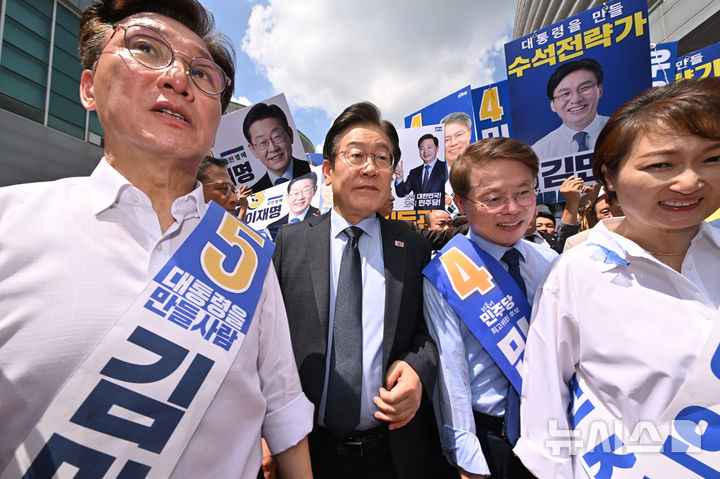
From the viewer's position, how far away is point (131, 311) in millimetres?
870

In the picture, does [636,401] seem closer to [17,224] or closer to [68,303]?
[68,303]

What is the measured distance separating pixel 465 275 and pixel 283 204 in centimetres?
337

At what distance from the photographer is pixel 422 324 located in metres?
1.75

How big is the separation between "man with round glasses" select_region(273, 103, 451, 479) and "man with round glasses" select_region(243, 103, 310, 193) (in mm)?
2241

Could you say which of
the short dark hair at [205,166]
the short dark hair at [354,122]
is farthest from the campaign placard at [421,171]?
the short dark hair at [354,122]

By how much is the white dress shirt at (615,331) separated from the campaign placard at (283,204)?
137 inches

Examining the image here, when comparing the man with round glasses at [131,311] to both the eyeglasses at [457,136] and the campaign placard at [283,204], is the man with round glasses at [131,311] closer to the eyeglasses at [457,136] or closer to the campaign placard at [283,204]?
the campaign placard at [283,204]

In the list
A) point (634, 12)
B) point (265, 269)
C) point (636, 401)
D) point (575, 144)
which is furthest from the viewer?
point (575, 144)

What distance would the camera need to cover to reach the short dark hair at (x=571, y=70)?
3340 mm

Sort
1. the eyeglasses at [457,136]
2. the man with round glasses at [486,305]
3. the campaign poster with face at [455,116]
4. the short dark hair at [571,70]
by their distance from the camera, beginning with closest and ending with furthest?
the man with round glasses at [486,305], the short dark hair at [571,70], the campaign poster with face at [455,116], the eyeglasses at [457,136]

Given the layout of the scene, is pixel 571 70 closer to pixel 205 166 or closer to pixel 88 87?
pixel 205 166

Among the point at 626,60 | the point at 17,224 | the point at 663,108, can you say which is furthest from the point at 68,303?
the point at 626,60

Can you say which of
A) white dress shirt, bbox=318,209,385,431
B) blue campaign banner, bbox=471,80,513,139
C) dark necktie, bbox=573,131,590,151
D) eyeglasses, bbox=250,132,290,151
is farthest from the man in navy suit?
white dress shirt, bbox=318,209,385,431

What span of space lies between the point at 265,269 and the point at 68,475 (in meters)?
0.75
